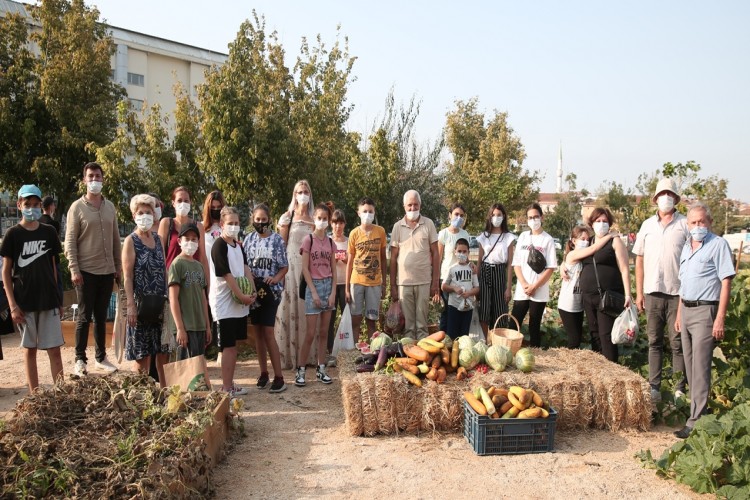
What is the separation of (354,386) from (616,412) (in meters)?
2.46

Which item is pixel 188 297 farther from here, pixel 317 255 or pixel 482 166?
pixel 482 166

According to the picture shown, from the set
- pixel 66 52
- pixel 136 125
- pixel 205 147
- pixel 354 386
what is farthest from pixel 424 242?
pixel 66 52

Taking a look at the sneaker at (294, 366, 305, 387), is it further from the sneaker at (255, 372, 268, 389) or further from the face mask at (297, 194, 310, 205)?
the face mask at (297, 194, 310, 205)

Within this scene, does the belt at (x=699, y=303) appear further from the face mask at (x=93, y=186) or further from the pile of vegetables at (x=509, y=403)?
the face mask at (x=93, y=186)

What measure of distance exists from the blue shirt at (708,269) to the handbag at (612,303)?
113 centimetres

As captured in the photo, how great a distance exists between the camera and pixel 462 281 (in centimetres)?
745

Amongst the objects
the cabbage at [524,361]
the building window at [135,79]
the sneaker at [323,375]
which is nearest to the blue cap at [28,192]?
the sneaker at [323,375]

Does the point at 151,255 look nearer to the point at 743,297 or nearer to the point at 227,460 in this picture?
the point at 227,460

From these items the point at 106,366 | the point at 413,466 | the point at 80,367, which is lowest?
the point at 413,466

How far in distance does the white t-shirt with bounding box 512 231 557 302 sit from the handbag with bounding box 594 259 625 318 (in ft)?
2.58

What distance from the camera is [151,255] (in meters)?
5.96

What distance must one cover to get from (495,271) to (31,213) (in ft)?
17.4

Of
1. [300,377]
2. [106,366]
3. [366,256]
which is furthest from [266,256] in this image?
[106,366]

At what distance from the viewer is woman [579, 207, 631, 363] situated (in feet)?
21.7
